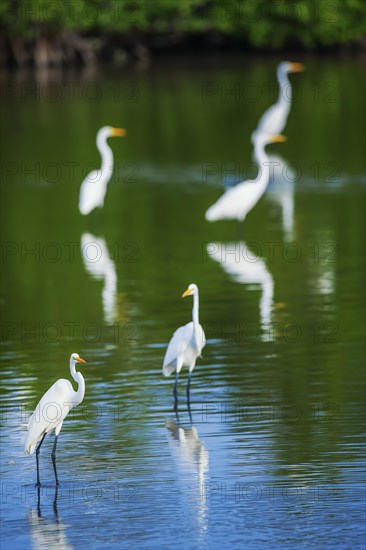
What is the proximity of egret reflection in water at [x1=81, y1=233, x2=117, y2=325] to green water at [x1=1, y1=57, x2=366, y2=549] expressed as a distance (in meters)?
0.03

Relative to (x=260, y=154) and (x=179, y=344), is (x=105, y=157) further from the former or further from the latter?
(x=179, y=344)

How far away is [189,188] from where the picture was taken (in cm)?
1945

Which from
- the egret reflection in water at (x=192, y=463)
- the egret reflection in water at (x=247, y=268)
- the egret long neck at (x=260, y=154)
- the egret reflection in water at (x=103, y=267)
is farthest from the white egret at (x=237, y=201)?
the egret reflection in water at (x=192, y=463)

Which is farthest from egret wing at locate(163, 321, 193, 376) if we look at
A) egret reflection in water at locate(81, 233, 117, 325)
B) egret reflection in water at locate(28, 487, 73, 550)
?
egret reflection in water at locate(81, 233, 117, 325)

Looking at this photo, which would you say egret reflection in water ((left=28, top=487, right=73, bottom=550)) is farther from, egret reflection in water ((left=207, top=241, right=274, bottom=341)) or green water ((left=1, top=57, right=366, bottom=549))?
egret reflection in water ((left=207, top=241, right=274, bottom=341))

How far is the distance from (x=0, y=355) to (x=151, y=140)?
14.8 metres

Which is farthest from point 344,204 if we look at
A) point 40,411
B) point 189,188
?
point 40,411

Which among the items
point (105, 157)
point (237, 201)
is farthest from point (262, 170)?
point (105, 157)

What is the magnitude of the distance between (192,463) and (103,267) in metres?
6.58

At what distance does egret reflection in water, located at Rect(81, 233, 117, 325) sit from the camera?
1233cm

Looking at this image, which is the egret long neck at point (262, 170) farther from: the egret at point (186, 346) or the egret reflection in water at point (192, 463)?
the egret reflection in water at point (192, 463)

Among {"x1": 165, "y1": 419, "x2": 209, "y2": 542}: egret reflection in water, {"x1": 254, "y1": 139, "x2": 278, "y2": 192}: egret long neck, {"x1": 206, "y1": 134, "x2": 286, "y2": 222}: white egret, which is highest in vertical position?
{"x1": 254, "y1": 139, "x2": 278, "y2": 192}: egret long neck

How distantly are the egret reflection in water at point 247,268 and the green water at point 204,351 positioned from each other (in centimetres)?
3

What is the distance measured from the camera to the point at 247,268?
13.9 meters
